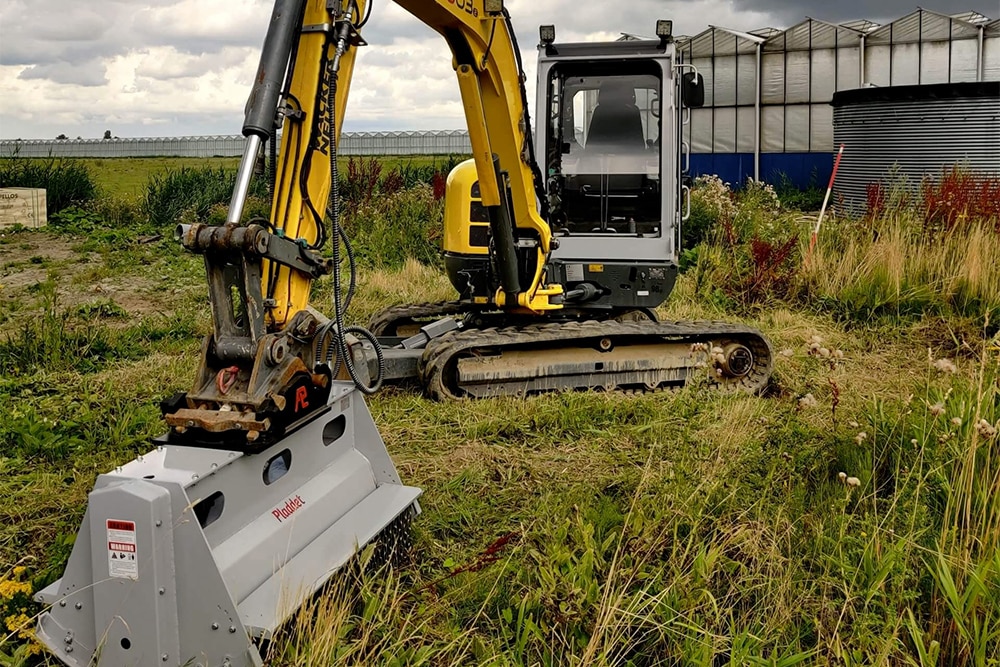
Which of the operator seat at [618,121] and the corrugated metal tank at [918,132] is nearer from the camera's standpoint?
the operator seat at [618,121]

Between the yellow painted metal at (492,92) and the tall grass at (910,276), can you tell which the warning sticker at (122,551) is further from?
the tall grass at (910,276)

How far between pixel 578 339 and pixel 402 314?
A: 5.57 ft

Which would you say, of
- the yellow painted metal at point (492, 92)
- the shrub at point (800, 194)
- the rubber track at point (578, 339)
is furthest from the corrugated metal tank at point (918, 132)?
the yellow painted metal at point (492, 92)

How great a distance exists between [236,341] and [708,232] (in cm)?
859

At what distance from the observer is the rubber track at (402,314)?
794 cm

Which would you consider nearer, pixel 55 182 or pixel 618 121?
pixel 618 121

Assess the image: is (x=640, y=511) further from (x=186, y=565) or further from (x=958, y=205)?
(x=958, y=205)

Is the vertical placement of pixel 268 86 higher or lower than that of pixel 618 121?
lower

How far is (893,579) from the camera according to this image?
324cm

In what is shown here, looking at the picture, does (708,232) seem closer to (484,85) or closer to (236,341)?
(484,85)

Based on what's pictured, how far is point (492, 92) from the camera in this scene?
5.79 meters

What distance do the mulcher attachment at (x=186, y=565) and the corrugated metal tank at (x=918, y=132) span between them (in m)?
12.1

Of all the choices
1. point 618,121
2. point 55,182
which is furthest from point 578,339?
point 55,182

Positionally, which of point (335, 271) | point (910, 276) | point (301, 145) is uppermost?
point (301, 145)
